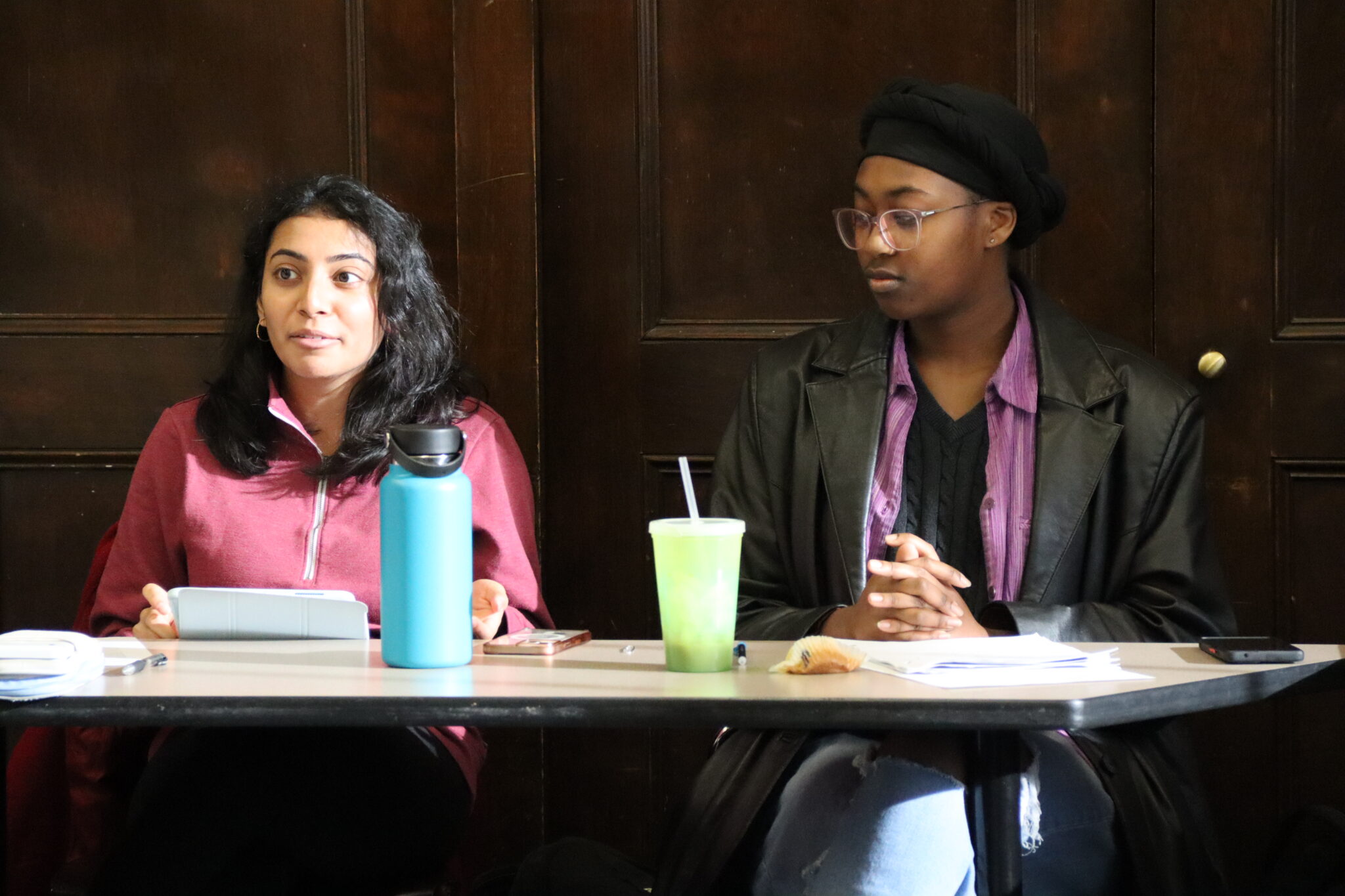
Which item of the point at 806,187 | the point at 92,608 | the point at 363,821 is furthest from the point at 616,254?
the point at 363,821

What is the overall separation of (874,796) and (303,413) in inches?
49.2

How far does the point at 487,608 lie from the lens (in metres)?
1.93

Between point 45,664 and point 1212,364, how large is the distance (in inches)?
81.1

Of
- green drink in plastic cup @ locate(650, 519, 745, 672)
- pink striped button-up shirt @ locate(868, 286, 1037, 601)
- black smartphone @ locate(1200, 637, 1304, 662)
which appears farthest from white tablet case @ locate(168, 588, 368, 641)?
black smartphone @ locate(1200, 637, 1304, 662)

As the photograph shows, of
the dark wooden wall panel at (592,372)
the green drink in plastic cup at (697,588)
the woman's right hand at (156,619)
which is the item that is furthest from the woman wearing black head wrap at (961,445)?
the woman's right hand at (156,619)

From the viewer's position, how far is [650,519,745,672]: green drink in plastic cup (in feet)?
4.86

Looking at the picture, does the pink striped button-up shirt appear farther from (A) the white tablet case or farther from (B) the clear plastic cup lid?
(A) the white tablet case

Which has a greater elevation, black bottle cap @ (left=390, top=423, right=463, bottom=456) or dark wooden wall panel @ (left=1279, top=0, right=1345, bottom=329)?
dark wooden wall panel @ (left=1279, top=0, right=1345, bottom=329)

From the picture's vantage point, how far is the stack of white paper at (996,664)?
4.70 feet

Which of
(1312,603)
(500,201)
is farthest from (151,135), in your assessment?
(1312,603)

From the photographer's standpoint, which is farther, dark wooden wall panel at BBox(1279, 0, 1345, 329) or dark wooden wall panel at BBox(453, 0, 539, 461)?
dark wooden wall panel at BBox(453, 0, 539, 461)

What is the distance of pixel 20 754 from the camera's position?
6.36 ft

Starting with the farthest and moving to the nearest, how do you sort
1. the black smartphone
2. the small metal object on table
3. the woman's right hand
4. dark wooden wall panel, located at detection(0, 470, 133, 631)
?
dark wooden wall panel, located at detection(0, 470, 133, 631) < the woman's right hand < the black smartphone < the small metal object on table

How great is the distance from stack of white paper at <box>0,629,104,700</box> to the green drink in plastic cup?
1.90 feet
